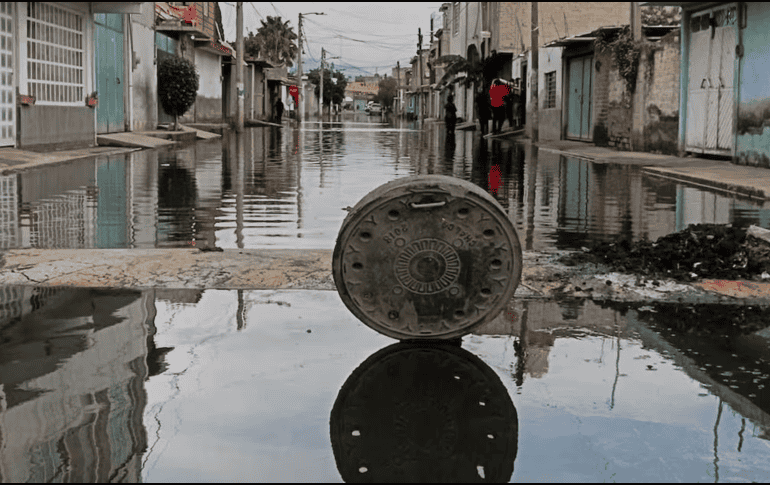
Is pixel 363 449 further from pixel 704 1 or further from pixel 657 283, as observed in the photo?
pixel 704 1

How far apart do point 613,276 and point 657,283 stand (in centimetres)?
33

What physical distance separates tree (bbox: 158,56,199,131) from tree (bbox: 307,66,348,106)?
3381 inches

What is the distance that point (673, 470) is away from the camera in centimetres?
311

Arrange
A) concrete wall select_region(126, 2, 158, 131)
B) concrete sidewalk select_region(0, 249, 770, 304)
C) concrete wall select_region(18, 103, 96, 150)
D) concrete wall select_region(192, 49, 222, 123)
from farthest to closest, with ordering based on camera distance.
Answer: concrete wall select_region(192, 49, 222, 123), concrete wall select_region(126, 2, 158, 131), concrete wall select_region(18, 103, 96, 150), concrete sidewalk select_region(0, 249, 770, 304)

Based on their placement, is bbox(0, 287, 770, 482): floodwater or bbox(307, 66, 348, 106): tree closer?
bbox(0, 287, 770, 482): floodwater

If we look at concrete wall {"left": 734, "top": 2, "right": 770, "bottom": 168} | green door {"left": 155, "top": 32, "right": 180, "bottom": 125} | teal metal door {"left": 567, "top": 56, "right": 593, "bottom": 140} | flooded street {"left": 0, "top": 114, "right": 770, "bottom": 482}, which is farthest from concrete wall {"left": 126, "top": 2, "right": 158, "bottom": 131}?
flooded street {"left": 0, "top": 114, "right": 770, "bottom": 482}

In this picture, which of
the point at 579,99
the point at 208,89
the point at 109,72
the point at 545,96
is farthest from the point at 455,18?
the point at 109,72

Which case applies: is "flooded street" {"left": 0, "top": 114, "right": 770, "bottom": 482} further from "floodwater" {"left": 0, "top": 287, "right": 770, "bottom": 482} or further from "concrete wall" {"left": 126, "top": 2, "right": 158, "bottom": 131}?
"concrete wall" {"left": 126, "top": 2, "right": 158, "bottom": 131}

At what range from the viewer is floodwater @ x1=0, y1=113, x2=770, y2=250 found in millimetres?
8648

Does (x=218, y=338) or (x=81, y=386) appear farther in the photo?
(x=218, y=338)

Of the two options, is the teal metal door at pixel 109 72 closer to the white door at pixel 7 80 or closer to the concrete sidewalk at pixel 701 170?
the white door at pixel 7 80

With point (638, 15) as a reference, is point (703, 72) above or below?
below

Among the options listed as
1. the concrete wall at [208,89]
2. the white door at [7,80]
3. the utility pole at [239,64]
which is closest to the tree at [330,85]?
the concrete wall at [208,89]

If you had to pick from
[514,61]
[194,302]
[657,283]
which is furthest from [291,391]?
[514,61]
